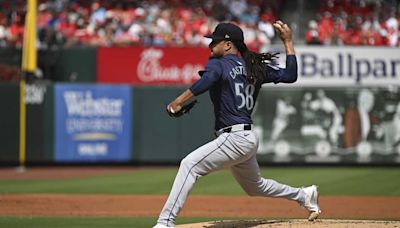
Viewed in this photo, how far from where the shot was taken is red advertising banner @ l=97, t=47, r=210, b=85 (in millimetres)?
20031

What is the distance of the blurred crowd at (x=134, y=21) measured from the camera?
66.8 ft

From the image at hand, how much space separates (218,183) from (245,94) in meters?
7.52

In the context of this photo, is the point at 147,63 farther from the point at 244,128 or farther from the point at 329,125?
the point at 244,128

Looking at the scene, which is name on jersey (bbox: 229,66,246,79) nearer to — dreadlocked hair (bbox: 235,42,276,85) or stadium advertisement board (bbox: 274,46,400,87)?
dreadlocked hair (bbox: 235,42,276,85)

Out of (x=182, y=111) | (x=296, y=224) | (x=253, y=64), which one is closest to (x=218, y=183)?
(x=296, y=224)

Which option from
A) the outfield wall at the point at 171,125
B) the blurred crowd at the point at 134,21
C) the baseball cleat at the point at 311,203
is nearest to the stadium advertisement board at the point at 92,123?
the outfield wall at the point at 171,125

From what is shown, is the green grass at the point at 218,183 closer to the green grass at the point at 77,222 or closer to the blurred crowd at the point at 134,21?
the green grass at the point at 77,222

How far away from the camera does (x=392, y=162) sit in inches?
690

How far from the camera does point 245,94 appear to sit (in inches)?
281

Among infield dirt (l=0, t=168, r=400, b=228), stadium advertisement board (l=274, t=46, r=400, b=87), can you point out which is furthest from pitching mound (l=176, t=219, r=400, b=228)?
stadium advertisement board (l=274, t=46, r=400, b=87)

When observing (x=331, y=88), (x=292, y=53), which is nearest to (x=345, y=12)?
(x=331, y=88)

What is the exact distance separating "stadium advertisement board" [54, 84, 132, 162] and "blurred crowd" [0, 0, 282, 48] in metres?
2.65

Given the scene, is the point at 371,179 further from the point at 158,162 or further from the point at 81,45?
the point at 81,45

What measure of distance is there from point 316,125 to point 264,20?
4259 millimetres
